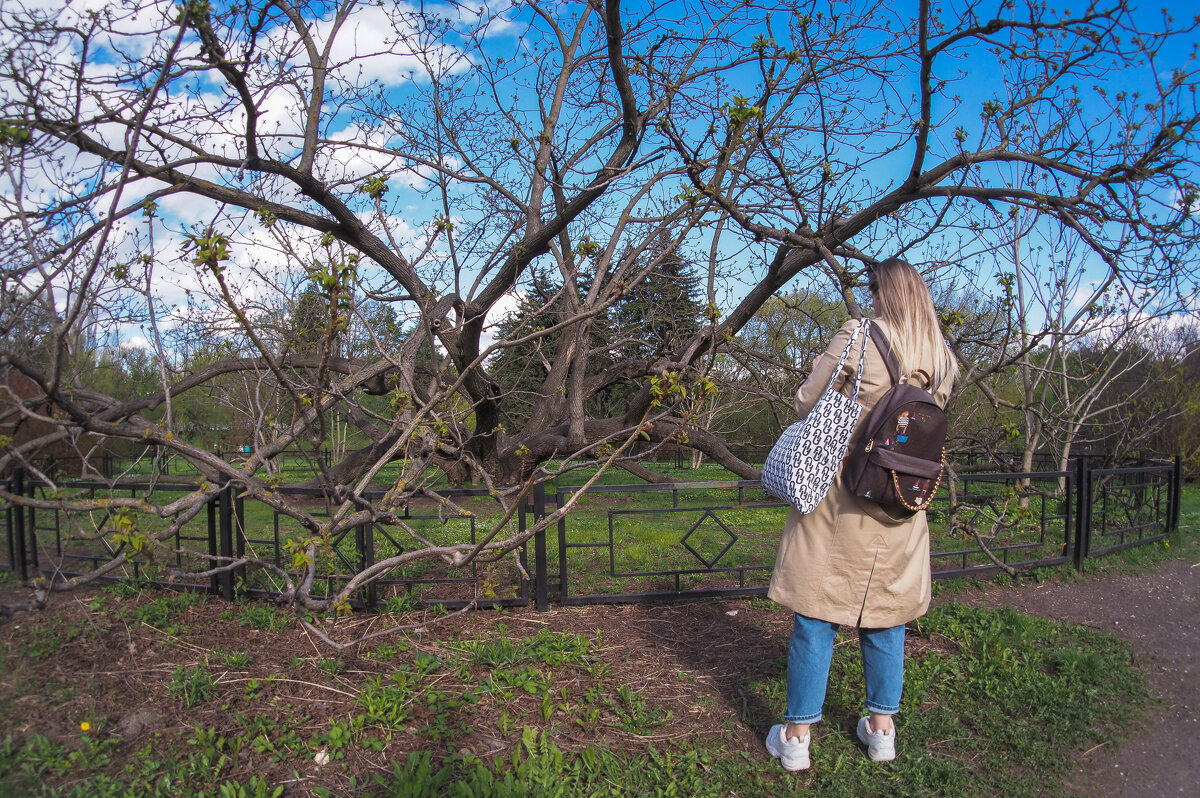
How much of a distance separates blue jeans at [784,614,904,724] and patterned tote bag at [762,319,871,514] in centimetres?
49

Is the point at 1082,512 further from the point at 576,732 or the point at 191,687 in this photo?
the point at 191,687

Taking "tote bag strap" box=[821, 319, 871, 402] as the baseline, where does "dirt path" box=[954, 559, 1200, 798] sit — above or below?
below

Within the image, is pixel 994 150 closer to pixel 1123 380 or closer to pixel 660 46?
pixel 660 46

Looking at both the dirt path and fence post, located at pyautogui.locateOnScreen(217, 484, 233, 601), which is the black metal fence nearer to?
fence post, located at pyautogui.locateOnScreen(217, 484, 233, 601)

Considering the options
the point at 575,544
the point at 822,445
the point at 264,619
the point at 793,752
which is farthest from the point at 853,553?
the point at 264,619

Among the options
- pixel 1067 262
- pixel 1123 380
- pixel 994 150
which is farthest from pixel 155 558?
pixel 1123 380

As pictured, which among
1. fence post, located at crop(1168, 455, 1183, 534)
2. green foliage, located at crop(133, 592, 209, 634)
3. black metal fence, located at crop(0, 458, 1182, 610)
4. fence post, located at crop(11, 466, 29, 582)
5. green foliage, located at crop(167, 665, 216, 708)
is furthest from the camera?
fence post, located at crop(1168, 455, 1183, 534)

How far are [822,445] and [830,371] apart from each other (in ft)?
0.87

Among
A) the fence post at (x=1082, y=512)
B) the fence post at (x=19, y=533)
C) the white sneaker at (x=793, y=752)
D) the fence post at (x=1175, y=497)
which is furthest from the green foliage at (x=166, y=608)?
the fence post at (x=1175, y=497)

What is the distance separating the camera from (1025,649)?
3.68 meters

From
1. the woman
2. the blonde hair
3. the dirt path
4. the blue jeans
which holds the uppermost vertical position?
the blonde hair

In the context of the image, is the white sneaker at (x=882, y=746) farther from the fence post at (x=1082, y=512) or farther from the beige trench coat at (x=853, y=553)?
the fence post at (x=1082, y=512)

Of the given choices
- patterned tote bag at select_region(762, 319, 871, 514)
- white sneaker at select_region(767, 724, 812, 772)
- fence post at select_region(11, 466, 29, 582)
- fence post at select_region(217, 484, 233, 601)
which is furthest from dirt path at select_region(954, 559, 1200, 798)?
fence post at select_region(11, 466, 29, 582)

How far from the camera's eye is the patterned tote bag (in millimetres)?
2438
